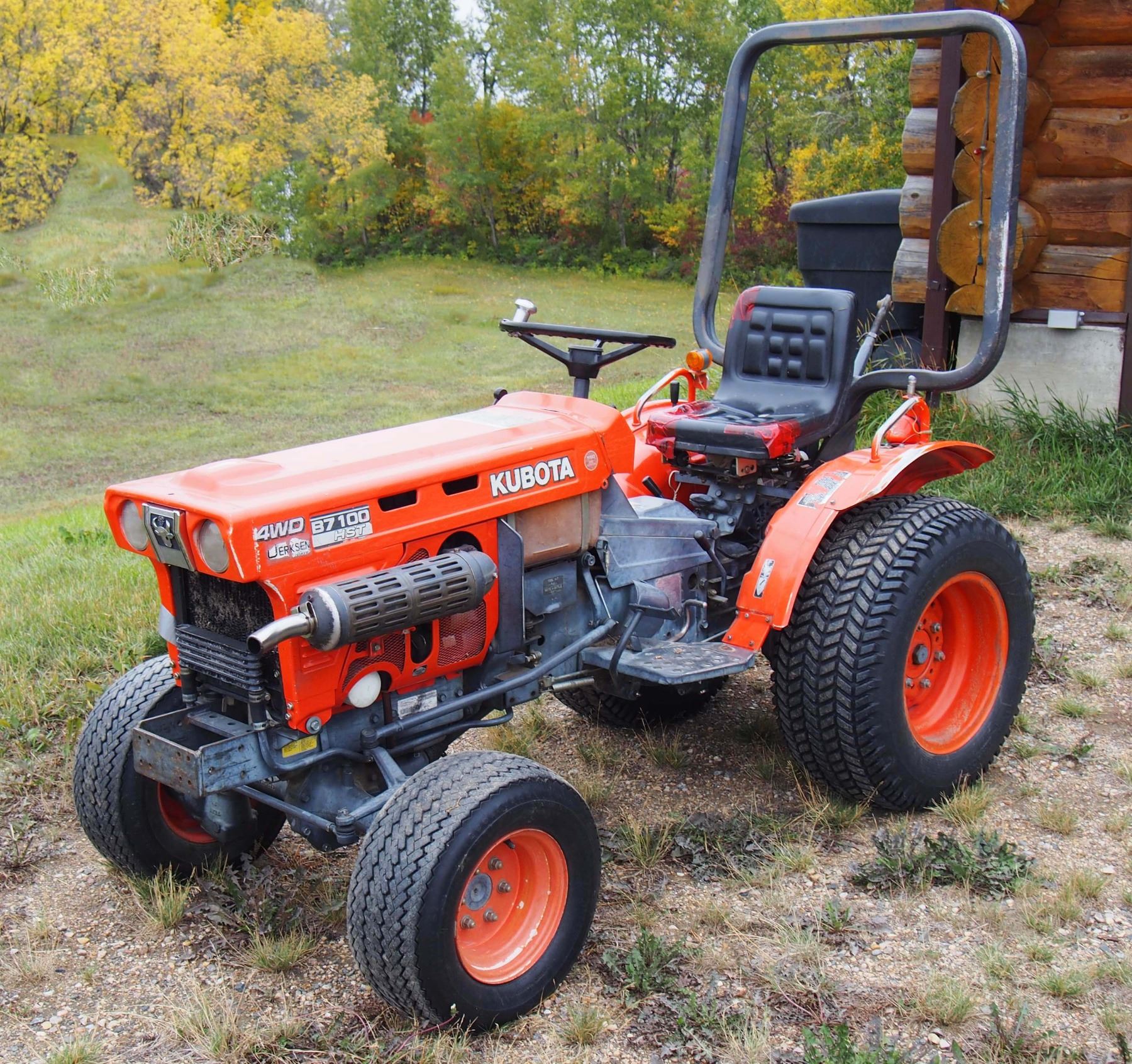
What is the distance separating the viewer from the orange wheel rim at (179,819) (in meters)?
3.40

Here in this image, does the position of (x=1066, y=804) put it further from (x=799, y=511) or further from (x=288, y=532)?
(x=288, y=532)

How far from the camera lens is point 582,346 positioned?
3787 mm

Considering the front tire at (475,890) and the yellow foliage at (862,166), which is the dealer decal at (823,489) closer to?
the front tire at (475,890)

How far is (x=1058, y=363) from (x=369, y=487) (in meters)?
4.65

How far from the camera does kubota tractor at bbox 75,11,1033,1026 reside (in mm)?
2861

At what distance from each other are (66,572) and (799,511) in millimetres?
3669

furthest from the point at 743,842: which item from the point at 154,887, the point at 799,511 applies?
the point at 154,887

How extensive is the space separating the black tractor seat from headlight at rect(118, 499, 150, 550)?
1598mm

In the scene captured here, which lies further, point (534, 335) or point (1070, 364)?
point (1070, 364)

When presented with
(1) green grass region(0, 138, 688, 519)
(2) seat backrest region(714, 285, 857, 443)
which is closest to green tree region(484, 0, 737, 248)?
(1) green grass region(0, 138, 688, 519)

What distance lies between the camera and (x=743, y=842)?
11.8 ft

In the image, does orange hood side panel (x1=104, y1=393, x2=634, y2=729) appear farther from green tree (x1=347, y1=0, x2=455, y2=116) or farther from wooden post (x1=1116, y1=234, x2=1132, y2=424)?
green tree (x1=347, y1=0, x2=455, y2=116)

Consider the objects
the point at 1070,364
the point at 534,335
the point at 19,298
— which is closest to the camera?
the point at 534,335

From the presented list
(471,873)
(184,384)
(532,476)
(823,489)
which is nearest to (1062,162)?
(823,489)
